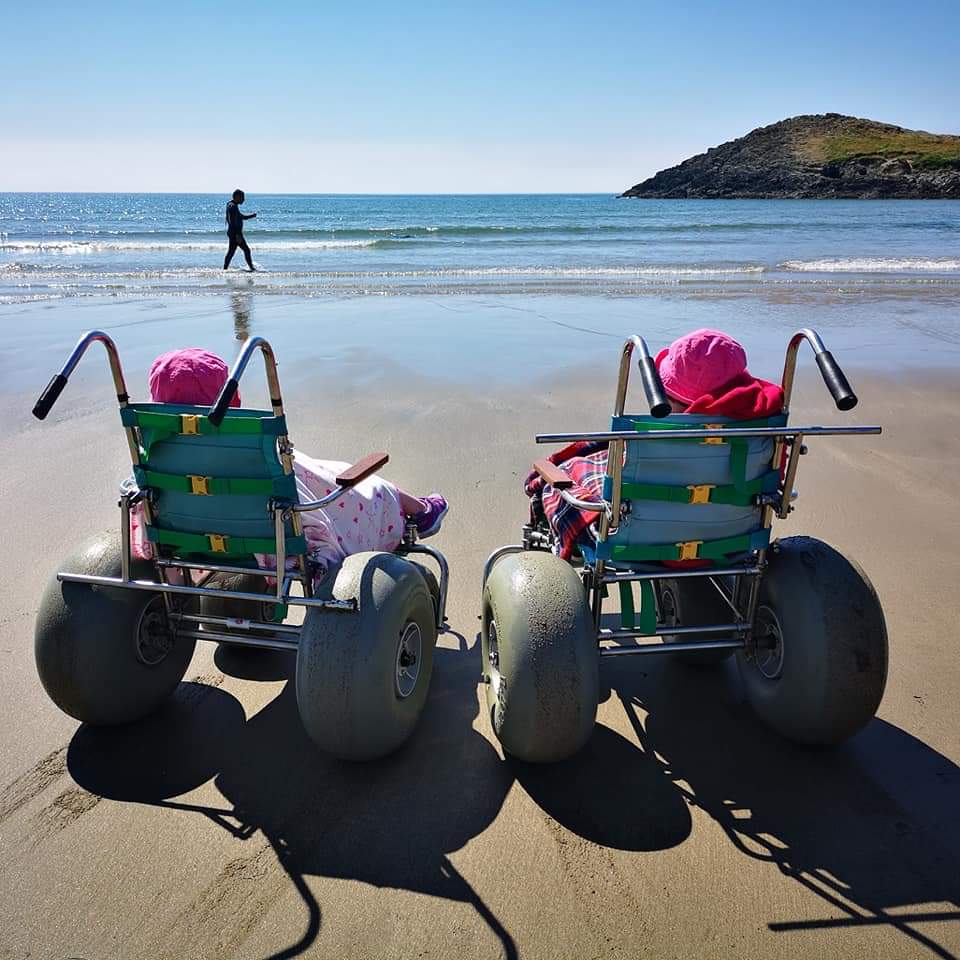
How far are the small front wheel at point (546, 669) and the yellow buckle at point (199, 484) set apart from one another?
118cm

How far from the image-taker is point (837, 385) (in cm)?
242

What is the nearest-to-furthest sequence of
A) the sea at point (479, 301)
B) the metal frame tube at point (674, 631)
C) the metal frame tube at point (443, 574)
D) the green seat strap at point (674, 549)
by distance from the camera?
the green seat strap at point (674, 549) → the metal frame tube at point (674, 631) → the metal frame tube at point (443, 574) → the sea at point (479, 301)

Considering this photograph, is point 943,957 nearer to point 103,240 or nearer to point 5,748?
point 5,748

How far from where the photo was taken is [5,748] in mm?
3135

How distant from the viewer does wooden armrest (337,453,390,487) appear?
3115 mm

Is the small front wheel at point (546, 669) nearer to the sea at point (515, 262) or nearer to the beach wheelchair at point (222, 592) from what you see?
the beach wheelchair at point (222, 592)

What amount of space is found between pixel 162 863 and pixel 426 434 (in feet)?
15.2

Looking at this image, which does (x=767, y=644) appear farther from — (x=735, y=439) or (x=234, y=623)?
(x=234, y=623)

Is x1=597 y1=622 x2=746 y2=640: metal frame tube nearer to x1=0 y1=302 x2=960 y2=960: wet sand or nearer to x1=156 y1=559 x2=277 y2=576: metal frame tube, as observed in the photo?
x1=0 y1=302 x2=960 y2=960: wet sand

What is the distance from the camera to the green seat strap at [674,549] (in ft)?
9.78

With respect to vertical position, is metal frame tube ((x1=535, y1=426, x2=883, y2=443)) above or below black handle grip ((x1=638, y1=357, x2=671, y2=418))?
below

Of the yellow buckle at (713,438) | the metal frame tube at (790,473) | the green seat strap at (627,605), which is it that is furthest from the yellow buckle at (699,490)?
the green seat strap at (627,605)

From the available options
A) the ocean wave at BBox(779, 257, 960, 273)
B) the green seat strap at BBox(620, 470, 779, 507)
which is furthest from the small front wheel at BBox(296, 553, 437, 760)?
the ocean wave at BBox(779, 257, 960, 273)

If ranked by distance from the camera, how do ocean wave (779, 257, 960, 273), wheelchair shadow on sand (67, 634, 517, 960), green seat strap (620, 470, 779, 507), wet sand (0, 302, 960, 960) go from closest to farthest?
wet sand (0, 302, 960, 960) → wheelchair shadow on sand (67, 634, 517, 960) → green seat strap (620, 470, 779, 507) → ocean wave (779, 257, 960, 273)
